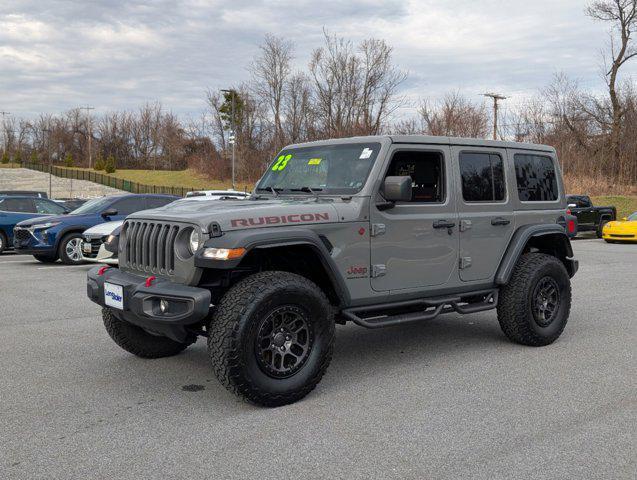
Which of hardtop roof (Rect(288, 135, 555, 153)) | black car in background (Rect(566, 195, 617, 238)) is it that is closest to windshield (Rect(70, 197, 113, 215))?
hardtop roof (Rect(288, 135, 555, 153))

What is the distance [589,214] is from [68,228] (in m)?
18.7

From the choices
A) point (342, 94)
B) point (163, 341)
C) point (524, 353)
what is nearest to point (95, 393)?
point (163, 341)

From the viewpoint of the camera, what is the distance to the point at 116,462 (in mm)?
3584

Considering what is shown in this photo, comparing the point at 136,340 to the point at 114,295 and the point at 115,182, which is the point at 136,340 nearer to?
the point at 114,295

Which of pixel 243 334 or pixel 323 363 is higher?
pixel 243 334

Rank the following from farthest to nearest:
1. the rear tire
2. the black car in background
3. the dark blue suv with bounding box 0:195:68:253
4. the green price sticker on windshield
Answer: the black car in background
the dark blue suv with bounding box 0:195:68:253
the rear tire
the green price sticker on windshield

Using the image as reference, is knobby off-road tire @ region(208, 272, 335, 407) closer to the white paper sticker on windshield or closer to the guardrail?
the white paper sticker on windshield

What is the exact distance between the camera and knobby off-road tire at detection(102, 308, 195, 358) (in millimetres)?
5621

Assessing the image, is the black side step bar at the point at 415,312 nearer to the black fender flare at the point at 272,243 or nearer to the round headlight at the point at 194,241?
the black fender flare at the point at 272,243

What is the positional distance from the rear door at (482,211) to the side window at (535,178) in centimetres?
25

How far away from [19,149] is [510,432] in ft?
389

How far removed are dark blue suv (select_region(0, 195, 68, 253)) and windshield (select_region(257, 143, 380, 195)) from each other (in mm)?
12302

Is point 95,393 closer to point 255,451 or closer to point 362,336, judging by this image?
point 255,451

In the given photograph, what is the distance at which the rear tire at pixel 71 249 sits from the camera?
1389 centimetres
